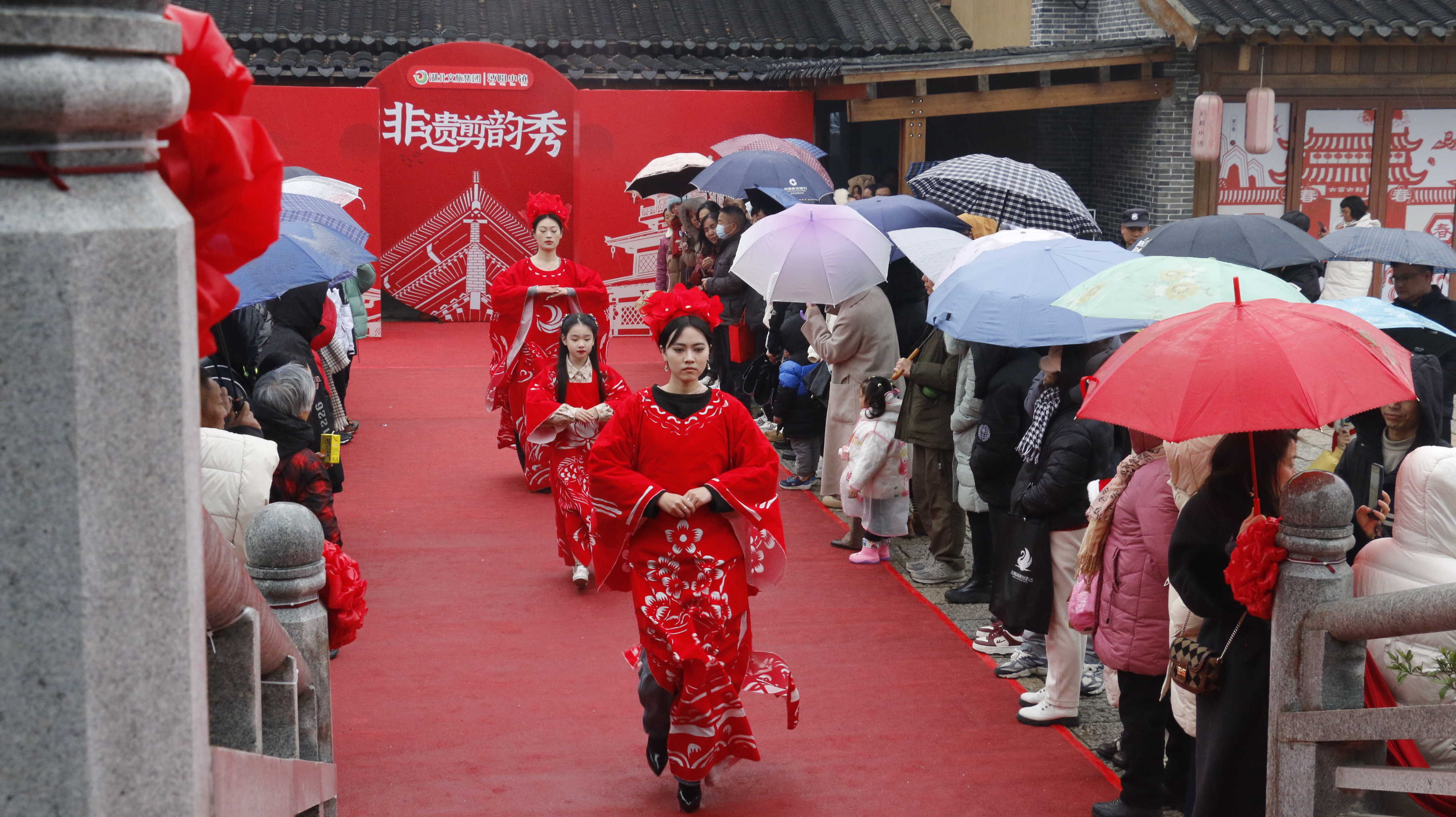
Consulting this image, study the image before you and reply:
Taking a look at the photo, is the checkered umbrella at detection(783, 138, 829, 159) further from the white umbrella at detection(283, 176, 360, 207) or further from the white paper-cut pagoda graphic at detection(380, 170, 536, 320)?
the white umbrella at detection(283, 176, 360, 207)

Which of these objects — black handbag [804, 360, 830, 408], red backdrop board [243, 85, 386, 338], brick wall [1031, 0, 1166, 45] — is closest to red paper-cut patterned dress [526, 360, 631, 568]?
black handbag [804, 360, 830, 408]

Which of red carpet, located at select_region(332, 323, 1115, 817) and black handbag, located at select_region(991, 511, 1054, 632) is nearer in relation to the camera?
red carpet, located at select_region(332, 323, 1115, 817)

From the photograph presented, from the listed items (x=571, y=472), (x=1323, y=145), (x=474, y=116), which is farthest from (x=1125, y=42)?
(x=571, y=472)

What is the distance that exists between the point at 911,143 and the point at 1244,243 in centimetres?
682

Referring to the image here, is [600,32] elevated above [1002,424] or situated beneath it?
elevated above

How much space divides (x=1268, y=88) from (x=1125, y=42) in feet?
4.89

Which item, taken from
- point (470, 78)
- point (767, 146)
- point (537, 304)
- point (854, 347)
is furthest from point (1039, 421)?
point (470, 78)

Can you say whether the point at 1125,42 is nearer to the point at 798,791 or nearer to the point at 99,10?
the point at 798,791

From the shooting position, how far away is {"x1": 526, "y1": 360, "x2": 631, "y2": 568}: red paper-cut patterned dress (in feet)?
21.9

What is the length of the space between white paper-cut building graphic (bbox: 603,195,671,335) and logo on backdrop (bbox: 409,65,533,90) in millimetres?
1859

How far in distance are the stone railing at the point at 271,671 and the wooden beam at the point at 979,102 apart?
10.9m

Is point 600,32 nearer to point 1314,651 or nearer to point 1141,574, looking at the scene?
point 1141,574

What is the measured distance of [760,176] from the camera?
34.2ft

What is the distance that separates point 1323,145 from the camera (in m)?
13.7
